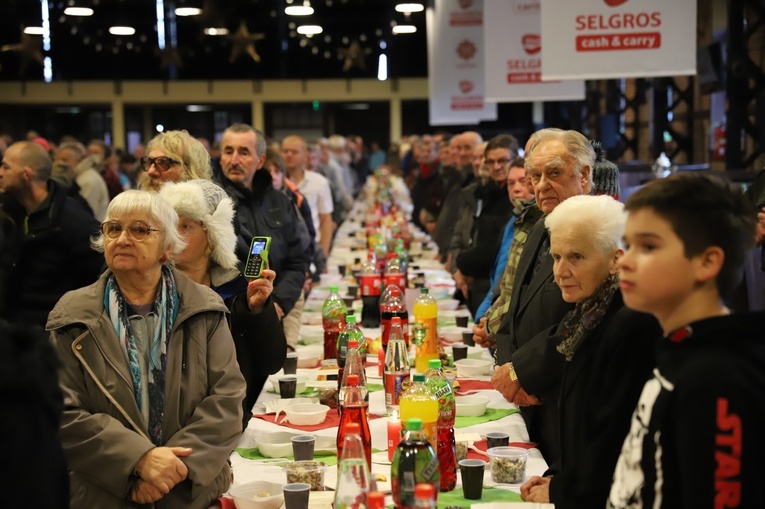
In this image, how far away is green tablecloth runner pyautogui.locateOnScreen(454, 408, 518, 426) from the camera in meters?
3.54

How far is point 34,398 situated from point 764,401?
129 centimetres

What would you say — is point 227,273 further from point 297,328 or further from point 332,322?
point 297,328

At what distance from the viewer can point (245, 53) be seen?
27.7 meters

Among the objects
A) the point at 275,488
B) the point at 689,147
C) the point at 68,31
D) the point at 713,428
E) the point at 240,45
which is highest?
the point at 68,31

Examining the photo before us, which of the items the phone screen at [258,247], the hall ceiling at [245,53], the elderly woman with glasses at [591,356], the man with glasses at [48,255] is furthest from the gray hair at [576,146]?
the hall ceiling at [245,53]

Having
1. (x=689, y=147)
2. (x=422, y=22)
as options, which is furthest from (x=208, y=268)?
(x=422, y=22)

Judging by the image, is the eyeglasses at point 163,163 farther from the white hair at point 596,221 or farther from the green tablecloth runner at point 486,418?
the white hair at point 596,221

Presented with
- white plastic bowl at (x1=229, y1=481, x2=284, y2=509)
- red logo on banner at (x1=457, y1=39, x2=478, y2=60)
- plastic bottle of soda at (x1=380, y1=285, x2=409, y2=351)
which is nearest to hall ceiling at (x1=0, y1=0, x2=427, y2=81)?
red logo on banner at (x1=457, y1=39, x2=478, y2=60)

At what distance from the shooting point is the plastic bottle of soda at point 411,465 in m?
2.31

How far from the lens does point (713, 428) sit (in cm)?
179

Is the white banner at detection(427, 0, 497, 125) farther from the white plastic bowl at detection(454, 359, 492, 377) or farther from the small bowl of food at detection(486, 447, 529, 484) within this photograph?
the small bowl of food at detection(486, 447, 529, 484)

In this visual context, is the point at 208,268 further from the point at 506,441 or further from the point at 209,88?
the point at 209,88

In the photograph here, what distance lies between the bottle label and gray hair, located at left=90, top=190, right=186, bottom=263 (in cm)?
250

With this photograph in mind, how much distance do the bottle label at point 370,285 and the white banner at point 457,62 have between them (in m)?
7.32
